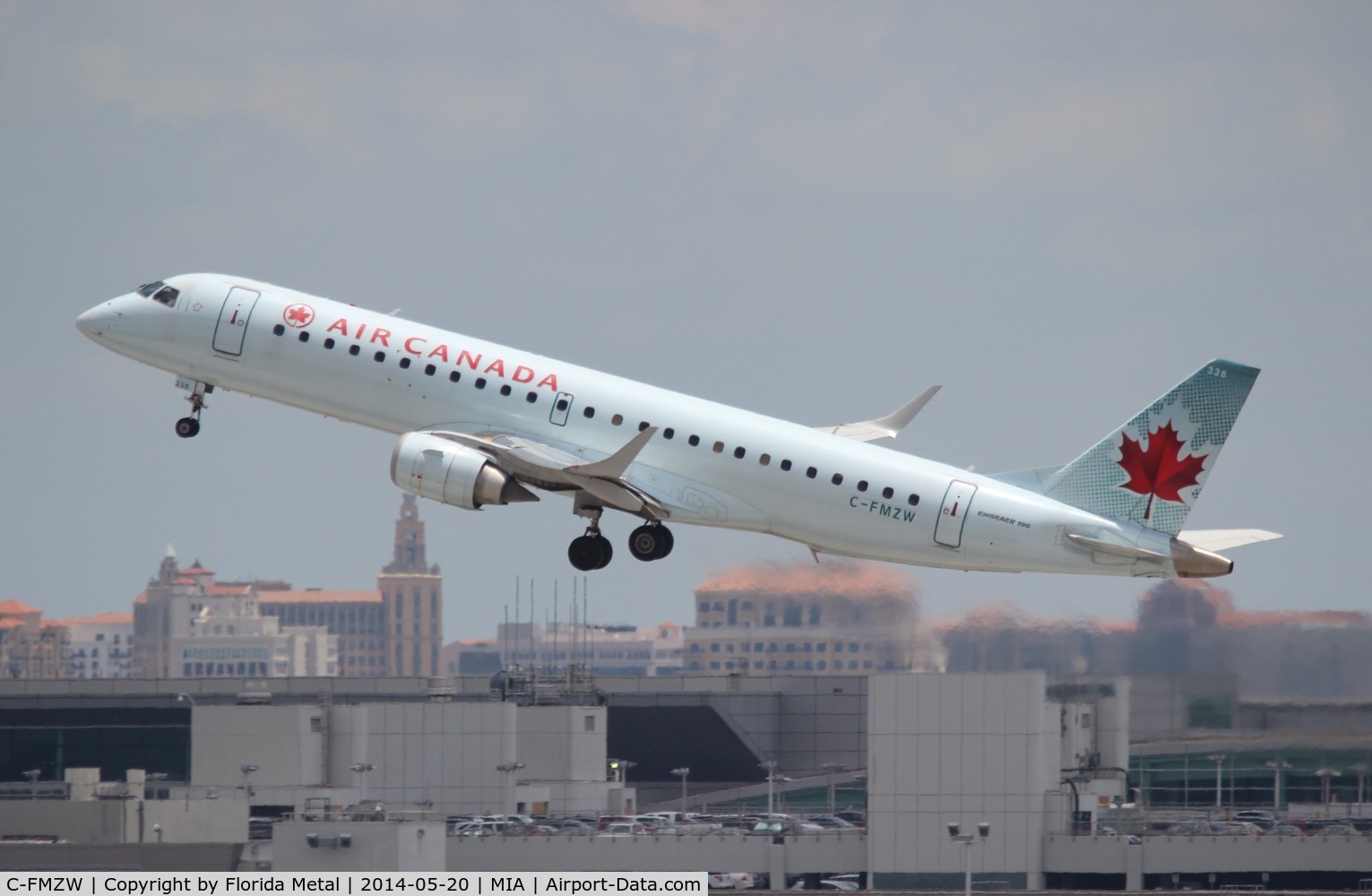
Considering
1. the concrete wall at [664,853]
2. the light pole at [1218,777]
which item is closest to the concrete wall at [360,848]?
the concrete wall at [664,853]

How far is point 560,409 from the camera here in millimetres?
62594

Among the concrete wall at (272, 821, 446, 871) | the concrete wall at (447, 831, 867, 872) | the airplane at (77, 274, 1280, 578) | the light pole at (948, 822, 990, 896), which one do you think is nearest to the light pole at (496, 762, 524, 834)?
the concrete wall at (447, 831, 867, 872)

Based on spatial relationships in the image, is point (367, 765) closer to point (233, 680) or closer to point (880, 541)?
point (880, 541)

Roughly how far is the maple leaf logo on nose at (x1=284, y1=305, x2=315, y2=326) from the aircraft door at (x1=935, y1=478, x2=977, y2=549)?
18376mm

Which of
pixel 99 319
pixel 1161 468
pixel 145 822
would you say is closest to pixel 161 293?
pixel 99 319

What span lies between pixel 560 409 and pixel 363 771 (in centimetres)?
2549

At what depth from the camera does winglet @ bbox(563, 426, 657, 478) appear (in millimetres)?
59469

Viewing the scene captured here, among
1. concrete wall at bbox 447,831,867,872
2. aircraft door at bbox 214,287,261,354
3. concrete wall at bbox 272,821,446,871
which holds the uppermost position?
aircraft door at bbox 214,287,261,354

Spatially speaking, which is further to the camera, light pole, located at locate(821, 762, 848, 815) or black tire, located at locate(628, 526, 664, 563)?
light pole, located at locate(821, 762, 848, 815)

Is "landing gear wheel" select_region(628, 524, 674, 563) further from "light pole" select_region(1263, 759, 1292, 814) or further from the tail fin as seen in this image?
"light pole" select_region(1263, 759, 1292, 814)

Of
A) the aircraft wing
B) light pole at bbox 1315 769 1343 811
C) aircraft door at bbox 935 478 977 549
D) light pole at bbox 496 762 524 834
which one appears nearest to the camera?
aircraft door at bbox 935 478 977 549

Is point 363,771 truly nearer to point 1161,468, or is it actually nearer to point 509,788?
point 509,788

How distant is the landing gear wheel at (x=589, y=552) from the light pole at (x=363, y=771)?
2080 centimetres

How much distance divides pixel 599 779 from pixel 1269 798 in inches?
1061
